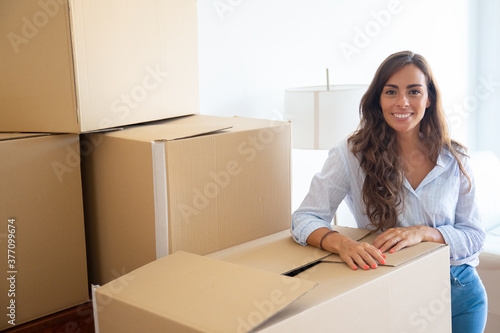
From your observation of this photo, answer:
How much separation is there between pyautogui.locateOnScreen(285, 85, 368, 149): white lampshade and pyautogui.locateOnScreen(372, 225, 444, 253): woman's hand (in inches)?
30.9

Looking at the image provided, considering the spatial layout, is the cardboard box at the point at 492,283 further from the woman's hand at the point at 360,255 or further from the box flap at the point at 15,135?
the box flap at the point at 15,135

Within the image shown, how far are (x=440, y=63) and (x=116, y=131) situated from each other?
8.27 ft

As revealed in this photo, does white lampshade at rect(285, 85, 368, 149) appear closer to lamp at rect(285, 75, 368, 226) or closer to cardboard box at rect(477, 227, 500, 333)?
lamp at rect(285, 75, 368, 226)

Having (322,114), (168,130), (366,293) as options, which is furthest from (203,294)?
(322,114)

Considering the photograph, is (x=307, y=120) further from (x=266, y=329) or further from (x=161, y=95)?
(x=266, y=329)

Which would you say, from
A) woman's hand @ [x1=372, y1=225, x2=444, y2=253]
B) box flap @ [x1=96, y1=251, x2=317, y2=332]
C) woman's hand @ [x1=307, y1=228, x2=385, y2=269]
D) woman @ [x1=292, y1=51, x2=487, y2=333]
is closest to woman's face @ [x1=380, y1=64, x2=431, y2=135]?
woman @ [x1=292, y1=51, x2=487, y2=333]

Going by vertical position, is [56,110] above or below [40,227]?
above

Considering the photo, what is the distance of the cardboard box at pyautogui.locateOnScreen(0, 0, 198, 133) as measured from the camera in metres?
1.22

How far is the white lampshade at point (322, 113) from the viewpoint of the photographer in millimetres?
2131

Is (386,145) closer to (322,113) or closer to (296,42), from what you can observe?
(322,113)

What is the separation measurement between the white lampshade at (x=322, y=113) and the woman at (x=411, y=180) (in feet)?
1.45

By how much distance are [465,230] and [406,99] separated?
16.0 inches

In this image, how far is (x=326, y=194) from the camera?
155cm

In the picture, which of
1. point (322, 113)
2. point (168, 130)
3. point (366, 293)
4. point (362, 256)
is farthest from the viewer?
point (322, 113)
